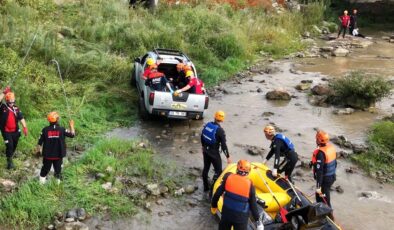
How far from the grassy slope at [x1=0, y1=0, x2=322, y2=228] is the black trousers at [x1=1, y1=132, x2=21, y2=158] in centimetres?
43

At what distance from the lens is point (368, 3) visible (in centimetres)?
3225

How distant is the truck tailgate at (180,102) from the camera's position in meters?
12.1

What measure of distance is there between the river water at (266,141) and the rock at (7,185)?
6.20 feet

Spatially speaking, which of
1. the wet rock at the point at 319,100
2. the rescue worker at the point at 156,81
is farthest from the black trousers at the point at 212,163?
the wet rock at the point at 319,100

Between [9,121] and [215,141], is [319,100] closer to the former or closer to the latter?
[215,141]

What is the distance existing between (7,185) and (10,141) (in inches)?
37.7

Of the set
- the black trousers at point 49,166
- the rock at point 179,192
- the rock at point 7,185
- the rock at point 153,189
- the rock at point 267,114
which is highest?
the black trousers at point 49,166

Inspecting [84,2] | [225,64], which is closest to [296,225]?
[225,64]

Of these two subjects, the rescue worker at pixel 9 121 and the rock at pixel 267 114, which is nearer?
the rescue worker at pixel 9 121

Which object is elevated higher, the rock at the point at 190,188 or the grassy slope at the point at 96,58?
the grassy slope at the point at 96,58

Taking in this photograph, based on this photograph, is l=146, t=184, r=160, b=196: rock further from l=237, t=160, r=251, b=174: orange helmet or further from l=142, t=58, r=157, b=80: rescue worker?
l=142, t=58, r=157, b=80: rescue worker

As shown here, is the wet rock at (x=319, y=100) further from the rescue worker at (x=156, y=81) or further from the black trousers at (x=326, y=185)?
the black trousers at (x=326, y=185)

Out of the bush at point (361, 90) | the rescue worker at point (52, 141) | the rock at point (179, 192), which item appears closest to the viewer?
the rescue worker at point (52, 141)

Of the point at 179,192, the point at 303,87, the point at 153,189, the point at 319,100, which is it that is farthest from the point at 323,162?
the point at 303,87
